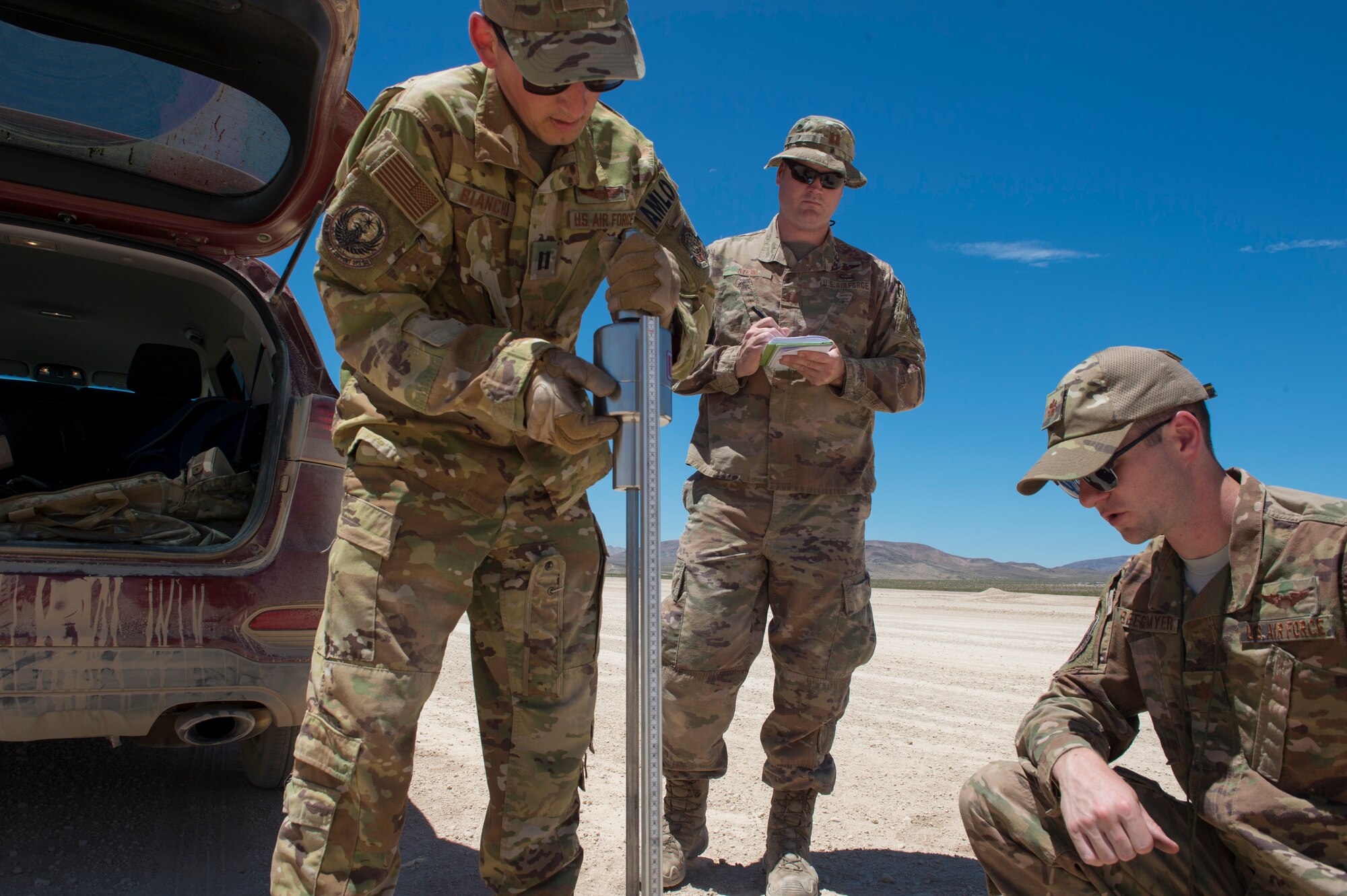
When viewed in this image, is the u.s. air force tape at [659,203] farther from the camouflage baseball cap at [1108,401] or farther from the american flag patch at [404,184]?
the camouflage baseball cap at [1108,401]

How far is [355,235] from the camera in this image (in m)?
1.79

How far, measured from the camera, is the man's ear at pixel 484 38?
1848 mm

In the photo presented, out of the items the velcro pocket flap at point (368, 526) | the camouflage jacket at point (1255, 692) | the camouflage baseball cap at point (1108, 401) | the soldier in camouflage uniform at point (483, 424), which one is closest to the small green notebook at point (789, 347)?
the soldier in camouflage uniform at point (483, 424)

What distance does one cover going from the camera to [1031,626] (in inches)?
421

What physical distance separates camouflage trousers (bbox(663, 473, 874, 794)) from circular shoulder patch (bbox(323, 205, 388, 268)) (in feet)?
4.87

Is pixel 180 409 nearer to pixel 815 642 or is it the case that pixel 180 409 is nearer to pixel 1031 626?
pixel 815 642

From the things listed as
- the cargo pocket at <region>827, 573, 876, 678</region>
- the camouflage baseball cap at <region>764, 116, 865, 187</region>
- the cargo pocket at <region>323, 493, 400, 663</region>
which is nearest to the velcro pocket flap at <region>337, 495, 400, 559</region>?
the cargo pocket at <region>323, 493, 400, 663</region>

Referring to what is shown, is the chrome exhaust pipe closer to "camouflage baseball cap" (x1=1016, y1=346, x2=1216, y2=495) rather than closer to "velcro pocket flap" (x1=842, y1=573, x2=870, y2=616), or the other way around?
"velcro pocket flap" (x1=842, y1=573, x2=870, y2=616)

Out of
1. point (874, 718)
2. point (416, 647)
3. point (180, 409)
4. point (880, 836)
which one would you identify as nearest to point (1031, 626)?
point (874, 718)

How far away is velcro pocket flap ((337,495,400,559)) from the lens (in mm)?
1751

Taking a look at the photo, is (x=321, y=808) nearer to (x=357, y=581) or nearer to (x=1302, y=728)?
(x=357, y=581)

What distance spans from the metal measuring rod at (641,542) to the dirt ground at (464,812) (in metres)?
1.20

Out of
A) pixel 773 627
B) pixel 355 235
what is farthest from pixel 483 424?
pixel 773 627

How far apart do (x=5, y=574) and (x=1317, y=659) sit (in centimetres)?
277
